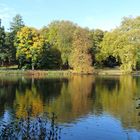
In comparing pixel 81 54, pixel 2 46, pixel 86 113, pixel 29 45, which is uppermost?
pixel 29 45

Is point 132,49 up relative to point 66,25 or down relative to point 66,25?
down

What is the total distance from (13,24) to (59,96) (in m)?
57.2

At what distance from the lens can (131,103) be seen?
32594mm

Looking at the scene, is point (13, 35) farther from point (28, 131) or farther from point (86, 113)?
point (28, 131)

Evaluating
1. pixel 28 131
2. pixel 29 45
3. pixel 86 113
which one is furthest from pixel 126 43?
pixel 28 131

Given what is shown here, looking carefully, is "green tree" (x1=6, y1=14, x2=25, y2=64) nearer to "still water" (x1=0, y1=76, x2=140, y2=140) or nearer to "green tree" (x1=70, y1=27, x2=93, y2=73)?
"green tree" (x1=70, y1=27, x2=93, y2=73)

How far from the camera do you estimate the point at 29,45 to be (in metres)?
82.9

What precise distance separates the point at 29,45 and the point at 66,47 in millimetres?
9446

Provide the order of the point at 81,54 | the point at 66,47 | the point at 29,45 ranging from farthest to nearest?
the point at 66,47
the point at 81,54
the point at 29,45

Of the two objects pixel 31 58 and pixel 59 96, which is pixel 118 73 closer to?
pixel 31 58

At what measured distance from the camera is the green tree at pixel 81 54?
83.6 metres

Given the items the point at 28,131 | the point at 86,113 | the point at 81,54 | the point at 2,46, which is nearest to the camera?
the point at 28,131

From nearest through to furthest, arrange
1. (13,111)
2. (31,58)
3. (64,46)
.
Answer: (13,111), (31,58), (64,46)

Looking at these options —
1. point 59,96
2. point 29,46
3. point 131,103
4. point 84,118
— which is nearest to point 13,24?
point 29,46
